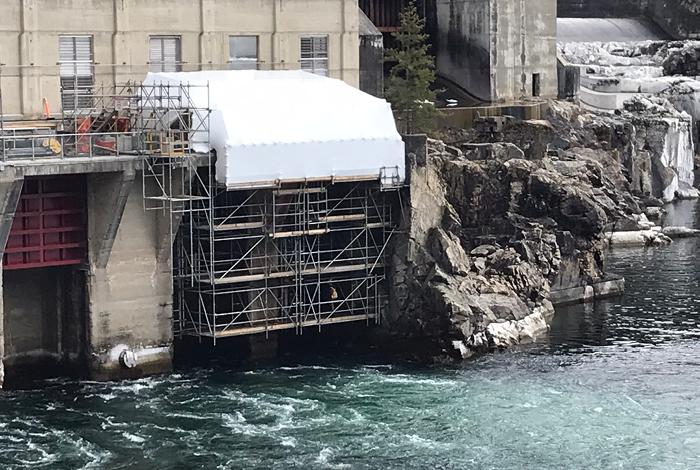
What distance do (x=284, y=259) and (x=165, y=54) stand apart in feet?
37.1

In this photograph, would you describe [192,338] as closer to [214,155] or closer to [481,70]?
[214,155]

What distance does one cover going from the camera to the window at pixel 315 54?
71.8 meters

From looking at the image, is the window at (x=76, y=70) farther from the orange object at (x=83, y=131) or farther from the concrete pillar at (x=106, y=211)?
the concrete pillar at (x=106, y=211)

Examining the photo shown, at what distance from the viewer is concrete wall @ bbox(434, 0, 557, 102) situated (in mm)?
104812

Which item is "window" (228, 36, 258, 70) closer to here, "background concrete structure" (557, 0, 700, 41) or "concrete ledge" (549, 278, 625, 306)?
"concrete ledge" (549, 278, 625, 306)

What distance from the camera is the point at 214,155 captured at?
6106 cm

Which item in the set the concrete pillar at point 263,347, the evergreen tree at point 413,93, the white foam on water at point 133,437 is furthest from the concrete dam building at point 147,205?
the evergreen tree at point 413,93

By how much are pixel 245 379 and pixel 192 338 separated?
5967 millimetres

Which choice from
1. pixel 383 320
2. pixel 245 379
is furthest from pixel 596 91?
pixel 245 379

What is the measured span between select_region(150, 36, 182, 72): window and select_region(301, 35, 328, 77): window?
6888 mm

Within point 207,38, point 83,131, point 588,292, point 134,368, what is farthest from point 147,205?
point 588,292

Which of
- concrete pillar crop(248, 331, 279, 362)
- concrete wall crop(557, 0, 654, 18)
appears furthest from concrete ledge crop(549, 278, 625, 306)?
concrete wall crop(557, 0, 654, 18)

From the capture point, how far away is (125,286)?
6044 cm

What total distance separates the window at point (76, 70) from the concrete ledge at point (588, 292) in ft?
84.9
